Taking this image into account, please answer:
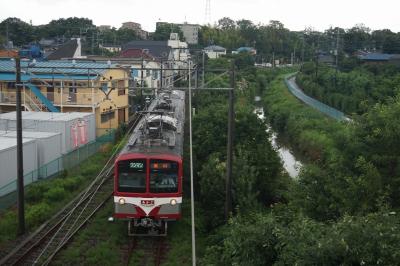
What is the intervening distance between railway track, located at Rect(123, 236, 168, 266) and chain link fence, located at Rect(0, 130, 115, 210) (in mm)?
5277

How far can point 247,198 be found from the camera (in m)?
13.9

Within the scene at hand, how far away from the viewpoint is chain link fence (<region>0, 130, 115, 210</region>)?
54.4 ft

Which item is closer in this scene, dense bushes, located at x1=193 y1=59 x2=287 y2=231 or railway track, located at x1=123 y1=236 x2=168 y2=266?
railway track, located at x1=123 y1=236 x2=168 y2=266

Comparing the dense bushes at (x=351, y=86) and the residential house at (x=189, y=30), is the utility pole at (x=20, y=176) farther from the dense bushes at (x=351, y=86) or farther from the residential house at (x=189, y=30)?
the residential house at (x=189, y=30)

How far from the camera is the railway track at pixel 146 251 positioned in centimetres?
1241

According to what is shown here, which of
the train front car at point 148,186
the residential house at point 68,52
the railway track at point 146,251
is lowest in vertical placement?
the railway track at point 146,251

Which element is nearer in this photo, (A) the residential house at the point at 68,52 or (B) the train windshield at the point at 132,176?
(B) the train windshield at the point at 132,176

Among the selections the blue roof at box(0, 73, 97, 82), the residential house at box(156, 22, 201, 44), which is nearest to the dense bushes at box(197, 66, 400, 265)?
the blue roof at box(0, 73, 97, 82)

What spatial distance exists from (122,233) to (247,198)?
357 centimetres

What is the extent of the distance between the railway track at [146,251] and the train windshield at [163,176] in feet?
4.82

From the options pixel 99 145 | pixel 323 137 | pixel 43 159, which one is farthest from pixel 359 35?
pixel 43 159

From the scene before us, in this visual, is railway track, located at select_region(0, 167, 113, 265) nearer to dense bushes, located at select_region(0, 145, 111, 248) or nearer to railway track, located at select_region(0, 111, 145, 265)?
railway track, located at select_region(0, 111, 145, 265)

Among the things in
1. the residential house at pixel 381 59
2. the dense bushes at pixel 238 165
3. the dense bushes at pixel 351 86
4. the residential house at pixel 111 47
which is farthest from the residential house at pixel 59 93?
the residential house at pixel 111 47

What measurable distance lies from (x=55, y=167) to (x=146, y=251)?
30.9 ft
